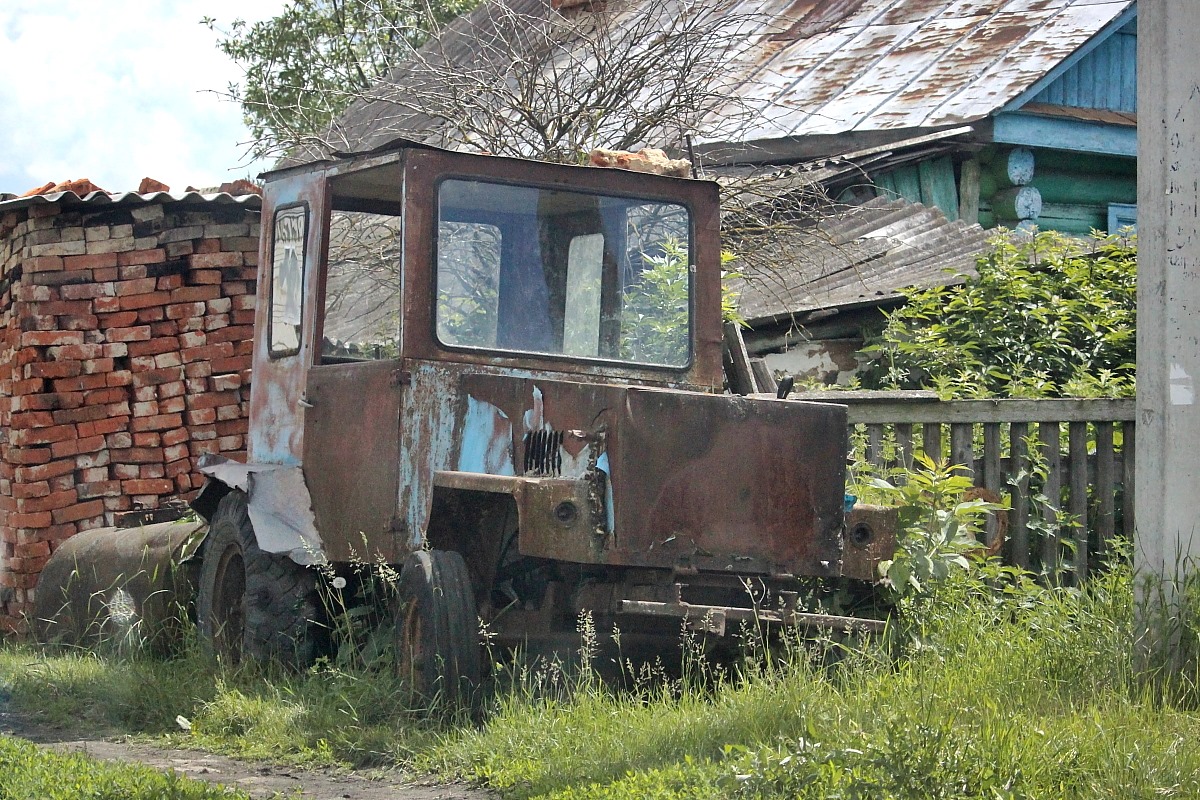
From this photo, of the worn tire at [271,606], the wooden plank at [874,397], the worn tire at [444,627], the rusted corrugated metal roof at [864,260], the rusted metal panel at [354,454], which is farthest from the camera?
the rusted corrugated metal roof at [864,260]

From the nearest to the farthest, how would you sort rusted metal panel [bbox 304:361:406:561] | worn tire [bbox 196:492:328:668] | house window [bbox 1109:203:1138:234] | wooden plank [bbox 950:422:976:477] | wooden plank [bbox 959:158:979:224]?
rusted metal panel [bbox 304:361:406:561] → worn tire [bbox 196:492:328:668] → wooden plank [bbox 950:422:976:477] → wooden plank [bbox 959:158:979:224] → house window [bbox 1109:203:1138:234]

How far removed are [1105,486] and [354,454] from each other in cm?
371

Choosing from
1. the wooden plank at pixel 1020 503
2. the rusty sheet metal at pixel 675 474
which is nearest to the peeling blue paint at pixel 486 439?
the rusty sheet metal at pixel 675 474

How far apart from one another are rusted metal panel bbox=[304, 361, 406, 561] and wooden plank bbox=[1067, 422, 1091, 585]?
3461 mm

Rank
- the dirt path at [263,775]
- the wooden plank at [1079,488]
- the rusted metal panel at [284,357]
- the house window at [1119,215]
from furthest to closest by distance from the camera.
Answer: the house window at [1119,215]
the wooden plank at [1079,488]
the rusted metal panel at [284,357]
the dirt path at [263,775]

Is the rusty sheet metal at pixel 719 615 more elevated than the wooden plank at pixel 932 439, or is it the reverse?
the wooden plank at pixel 932 439

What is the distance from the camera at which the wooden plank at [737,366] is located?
6.24m

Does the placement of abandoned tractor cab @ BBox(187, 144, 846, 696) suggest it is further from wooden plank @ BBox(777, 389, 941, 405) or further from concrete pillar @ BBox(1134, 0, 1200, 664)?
wooden plank @ BBox(777, 389, 941, 405)

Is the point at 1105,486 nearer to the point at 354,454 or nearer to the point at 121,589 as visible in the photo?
the point at 354,454

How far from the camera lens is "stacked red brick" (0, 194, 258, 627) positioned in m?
8.63

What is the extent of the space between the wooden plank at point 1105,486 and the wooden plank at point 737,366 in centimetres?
197

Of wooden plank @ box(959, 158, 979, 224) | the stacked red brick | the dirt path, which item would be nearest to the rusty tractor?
the dirt path

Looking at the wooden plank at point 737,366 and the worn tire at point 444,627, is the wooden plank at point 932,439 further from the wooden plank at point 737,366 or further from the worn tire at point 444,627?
the worn tire at point 444,627

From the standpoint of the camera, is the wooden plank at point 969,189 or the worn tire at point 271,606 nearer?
the worn tire at point 271,606
